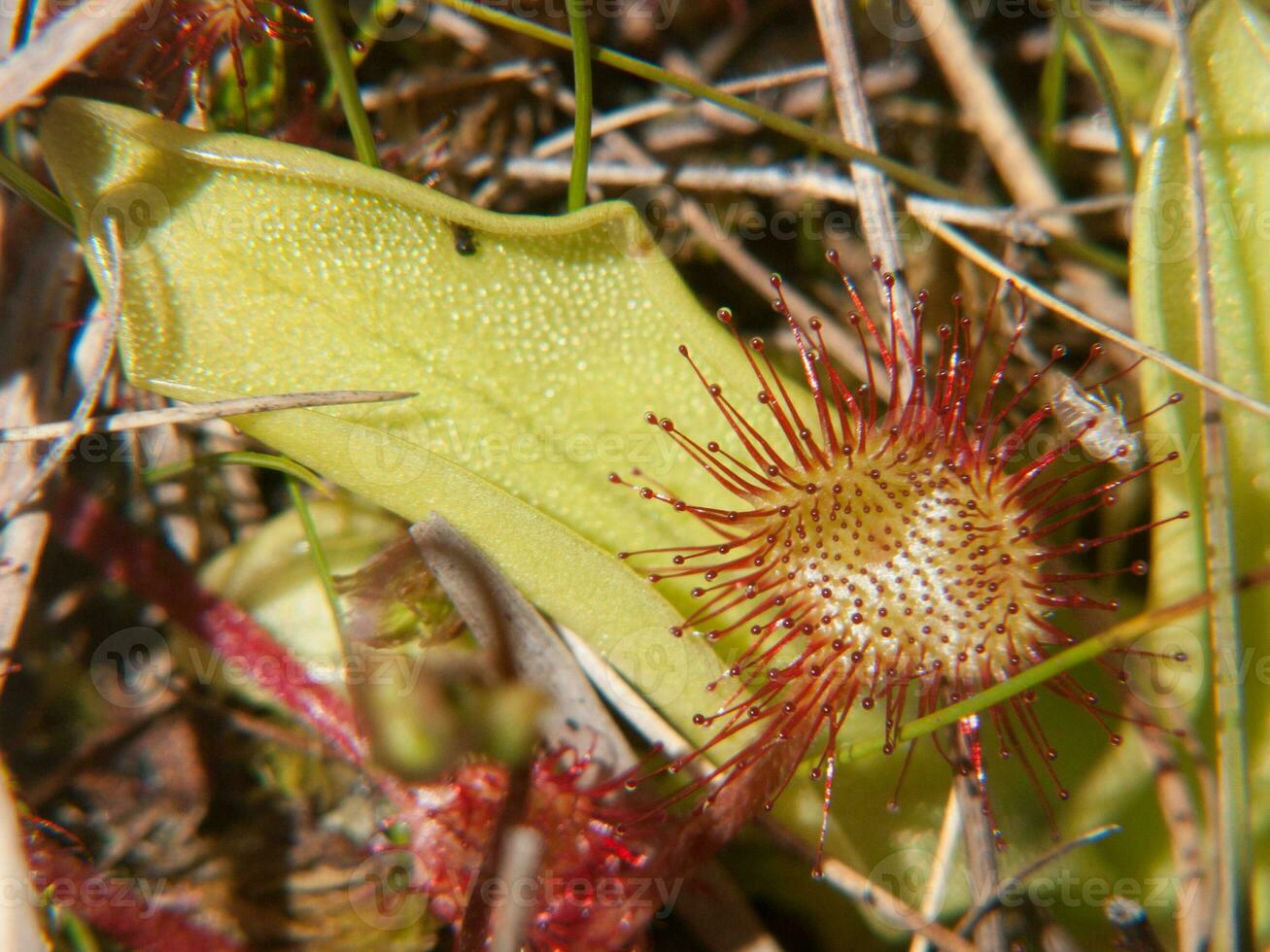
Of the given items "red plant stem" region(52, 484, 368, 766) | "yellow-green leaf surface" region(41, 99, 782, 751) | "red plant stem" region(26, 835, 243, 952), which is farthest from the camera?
"red plant stem" region(52, 484, 368, 766)

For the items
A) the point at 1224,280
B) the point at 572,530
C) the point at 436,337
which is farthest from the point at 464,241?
the point at 1224,280

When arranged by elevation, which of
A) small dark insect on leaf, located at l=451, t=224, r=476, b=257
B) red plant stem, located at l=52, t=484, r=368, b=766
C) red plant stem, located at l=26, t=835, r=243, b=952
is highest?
small dark insect on leaf, located at l=451, t=224, r=476, b=257

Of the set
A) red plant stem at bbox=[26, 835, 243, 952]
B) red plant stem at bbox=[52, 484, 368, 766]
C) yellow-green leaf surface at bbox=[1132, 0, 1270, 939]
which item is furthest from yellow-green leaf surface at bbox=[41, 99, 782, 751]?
red plant stem at bbox=[26, 835, 243, 952]

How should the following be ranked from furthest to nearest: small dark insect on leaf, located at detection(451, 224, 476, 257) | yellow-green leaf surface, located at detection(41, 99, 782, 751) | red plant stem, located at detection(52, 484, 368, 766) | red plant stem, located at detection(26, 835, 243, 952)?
red plant stem, located at detection(52, 484, 368, 766) < red plant stem, located at detection(26, 835, 243, 952) < small dark insect on leaf, located at detection(451, 224, 476, 257) < yellow-green leaf surface, located at detection(41, 99, 782, 751)

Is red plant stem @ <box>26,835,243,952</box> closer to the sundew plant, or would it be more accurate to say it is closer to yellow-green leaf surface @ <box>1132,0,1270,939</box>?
the sundew plant

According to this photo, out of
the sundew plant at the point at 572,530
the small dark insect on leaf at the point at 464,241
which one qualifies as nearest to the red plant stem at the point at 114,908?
the sundew plant at the point at 572,530

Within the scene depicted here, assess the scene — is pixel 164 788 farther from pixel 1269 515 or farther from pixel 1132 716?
pixel 1269 515

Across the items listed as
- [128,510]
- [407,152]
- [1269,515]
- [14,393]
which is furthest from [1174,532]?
[14,393]
